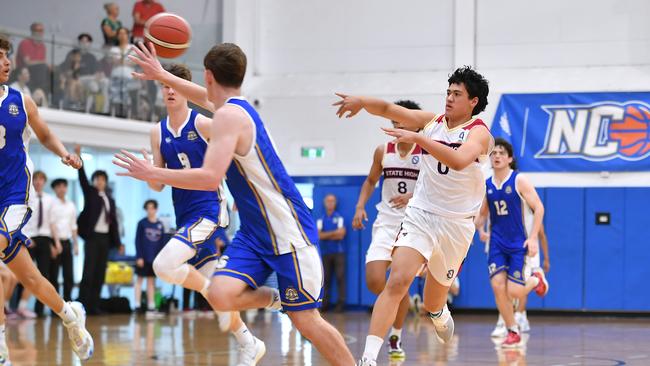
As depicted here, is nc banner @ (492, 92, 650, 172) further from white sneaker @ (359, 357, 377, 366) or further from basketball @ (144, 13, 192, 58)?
white sneaker @ (359, 357, 377, 366)

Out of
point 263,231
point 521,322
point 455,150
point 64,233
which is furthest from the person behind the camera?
point 64,233

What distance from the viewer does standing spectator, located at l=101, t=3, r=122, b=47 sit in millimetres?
17500

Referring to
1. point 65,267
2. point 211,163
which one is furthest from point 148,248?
point 211,163

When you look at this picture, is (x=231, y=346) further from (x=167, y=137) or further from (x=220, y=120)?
(x=220, y=120)

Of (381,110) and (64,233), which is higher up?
(381,110)

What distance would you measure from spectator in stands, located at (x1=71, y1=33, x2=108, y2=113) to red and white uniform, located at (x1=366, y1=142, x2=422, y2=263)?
8.20m

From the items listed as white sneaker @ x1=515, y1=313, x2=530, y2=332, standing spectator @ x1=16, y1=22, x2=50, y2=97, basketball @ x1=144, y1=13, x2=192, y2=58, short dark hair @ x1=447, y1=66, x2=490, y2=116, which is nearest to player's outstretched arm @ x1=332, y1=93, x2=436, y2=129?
short dark hair @ x1=447, y1=66, x2=490, y2=116

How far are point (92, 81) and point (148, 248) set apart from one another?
2.88 meters

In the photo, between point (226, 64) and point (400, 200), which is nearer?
point (226, 64)

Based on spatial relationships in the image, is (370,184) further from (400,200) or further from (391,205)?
(400,200)

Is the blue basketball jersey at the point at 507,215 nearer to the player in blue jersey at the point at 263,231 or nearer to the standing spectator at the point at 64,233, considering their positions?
the player in blue jersey at the point at 263,231

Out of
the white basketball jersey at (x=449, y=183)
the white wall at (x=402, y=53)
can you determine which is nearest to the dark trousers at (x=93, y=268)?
the white wall at (x=402, y=53)

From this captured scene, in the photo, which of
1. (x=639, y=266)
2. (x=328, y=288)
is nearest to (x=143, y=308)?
(x=328, y=288)

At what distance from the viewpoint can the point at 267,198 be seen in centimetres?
517
